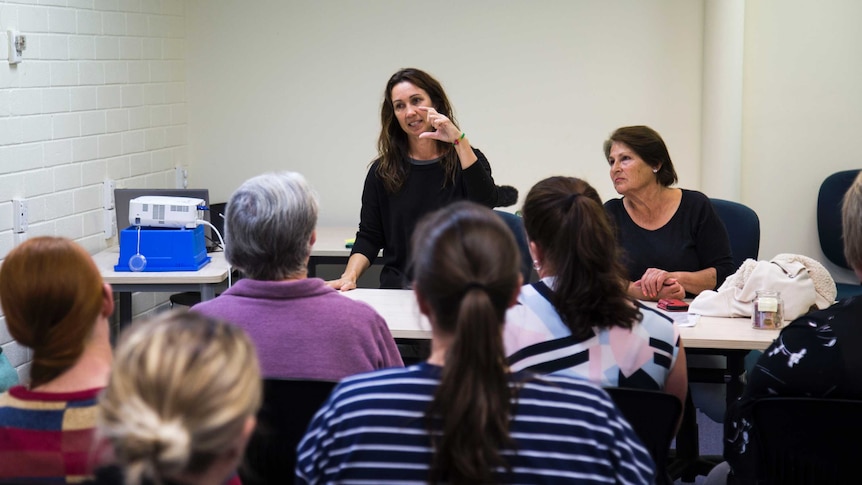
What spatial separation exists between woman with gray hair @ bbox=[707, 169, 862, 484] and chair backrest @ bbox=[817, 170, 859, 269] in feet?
10.2

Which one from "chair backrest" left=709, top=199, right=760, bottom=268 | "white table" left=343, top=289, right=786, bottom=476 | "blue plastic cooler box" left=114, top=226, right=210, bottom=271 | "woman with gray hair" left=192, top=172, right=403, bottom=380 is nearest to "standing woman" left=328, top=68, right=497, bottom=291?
"white table" left=343, top=289, right=786, bottom=476

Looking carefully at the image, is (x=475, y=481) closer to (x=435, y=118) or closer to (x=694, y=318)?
(x=694, y=318)

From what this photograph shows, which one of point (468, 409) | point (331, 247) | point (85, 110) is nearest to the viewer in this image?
point (468, 409)

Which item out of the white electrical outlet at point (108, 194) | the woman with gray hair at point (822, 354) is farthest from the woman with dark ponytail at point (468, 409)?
the white electrical outlet at point (108, 194)

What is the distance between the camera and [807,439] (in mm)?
1910

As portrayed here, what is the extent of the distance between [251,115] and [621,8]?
2.17 m

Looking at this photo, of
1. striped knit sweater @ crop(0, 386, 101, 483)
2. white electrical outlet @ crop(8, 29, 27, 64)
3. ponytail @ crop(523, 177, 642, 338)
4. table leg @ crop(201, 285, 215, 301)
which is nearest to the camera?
striped knit sweater @ crop(0, 386, 101, 483)

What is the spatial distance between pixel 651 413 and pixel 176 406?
1.14 metres

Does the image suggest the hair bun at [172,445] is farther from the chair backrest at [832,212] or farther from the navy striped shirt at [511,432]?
the chair backrest at [832,212]

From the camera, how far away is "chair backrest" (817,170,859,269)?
4.81 meters

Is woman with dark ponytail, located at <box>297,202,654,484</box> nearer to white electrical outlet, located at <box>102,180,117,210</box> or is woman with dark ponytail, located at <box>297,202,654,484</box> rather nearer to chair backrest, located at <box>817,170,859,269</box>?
white electrical outlet, located at <box>102,180,117,210</box>

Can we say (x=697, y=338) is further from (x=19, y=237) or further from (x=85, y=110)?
(x=85, y=110)

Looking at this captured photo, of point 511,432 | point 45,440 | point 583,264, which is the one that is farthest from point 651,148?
point 45,440

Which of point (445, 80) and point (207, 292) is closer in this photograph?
point (207, 292)
